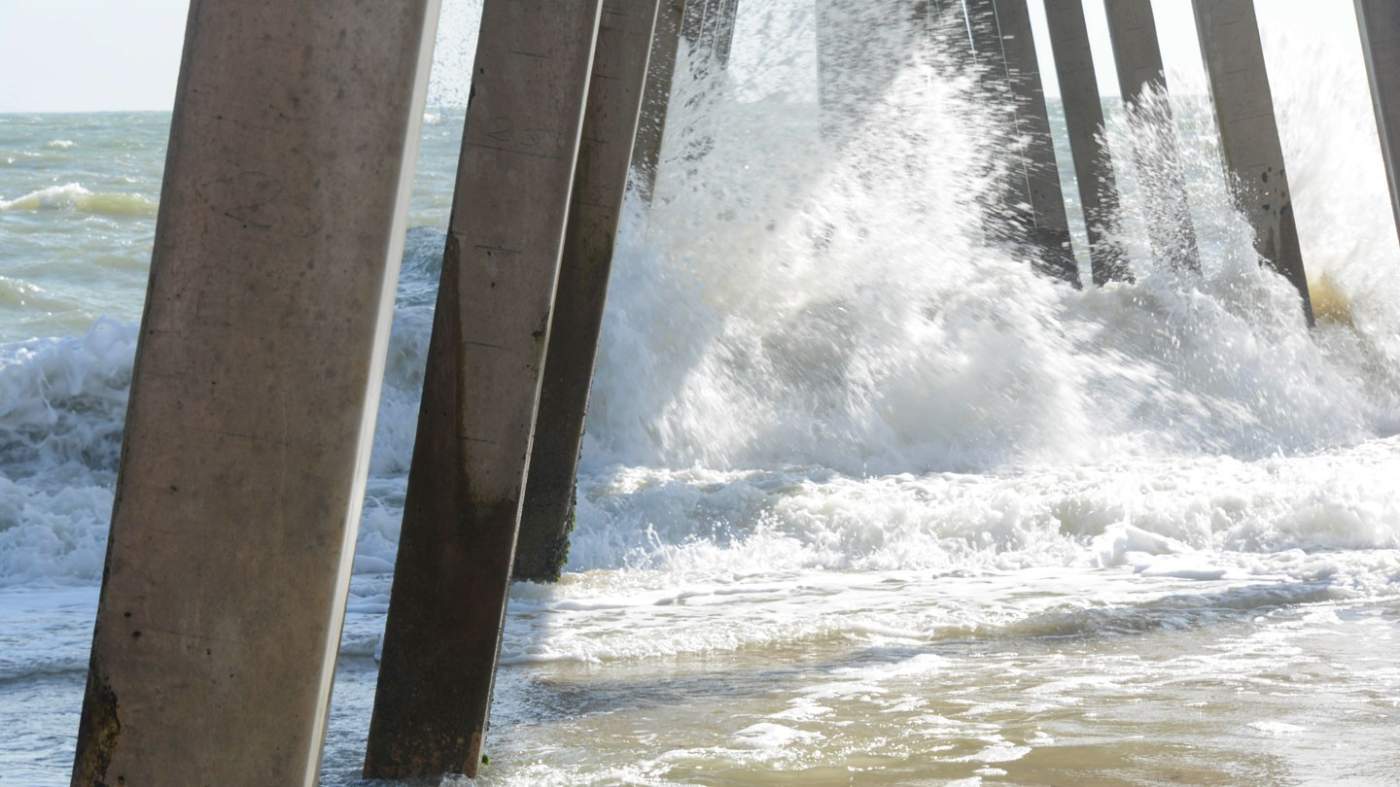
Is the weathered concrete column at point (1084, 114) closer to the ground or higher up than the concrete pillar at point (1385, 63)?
higher up

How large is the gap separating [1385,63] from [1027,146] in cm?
923

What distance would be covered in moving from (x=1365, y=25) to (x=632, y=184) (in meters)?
6.13

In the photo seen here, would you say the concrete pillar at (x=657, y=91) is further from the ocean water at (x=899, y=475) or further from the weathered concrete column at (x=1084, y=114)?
the weathered concrete column at (x=1084, y=114)

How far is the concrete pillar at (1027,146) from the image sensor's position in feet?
42.5

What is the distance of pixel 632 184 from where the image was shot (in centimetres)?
991

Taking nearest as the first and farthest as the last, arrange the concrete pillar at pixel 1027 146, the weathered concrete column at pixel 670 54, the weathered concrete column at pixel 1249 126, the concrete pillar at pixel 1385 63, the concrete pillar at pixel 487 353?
the concrete pillar at pixel 487 353, the concrete pillar at pixel 1385 63, the weathered concrete column at pixel 670 54, the weathered concrete column at pixel 1249 126, the concrete pillar at pixel 1027 146

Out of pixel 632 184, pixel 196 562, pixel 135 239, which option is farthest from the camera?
pixel 135 239

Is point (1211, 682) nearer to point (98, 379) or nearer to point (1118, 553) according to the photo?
point (1118, 553)

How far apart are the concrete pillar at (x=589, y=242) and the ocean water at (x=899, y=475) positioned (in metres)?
0.55

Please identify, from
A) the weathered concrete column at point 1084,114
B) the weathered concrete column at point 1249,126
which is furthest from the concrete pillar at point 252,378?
the weathered concrete column at point 1084,114

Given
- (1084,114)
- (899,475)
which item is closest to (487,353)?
(899,475)

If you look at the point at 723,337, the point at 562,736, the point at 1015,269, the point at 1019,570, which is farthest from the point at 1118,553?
the point at 1015,269

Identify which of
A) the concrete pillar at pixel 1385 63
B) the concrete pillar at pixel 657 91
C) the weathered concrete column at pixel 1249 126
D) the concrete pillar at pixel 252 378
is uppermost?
the weathered concrete column at pixel 1249 126

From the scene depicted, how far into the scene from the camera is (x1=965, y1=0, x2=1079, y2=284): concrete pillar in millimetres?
12945
